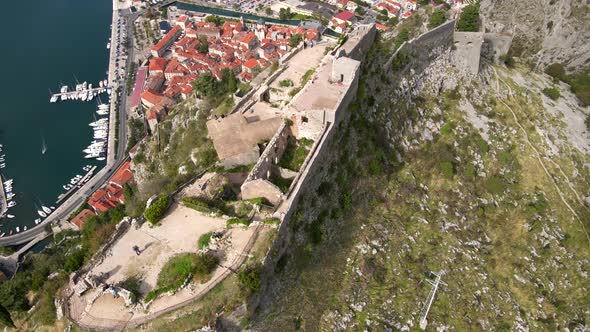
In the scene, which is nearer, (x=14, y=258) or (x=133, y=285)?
(x=133, y=285)

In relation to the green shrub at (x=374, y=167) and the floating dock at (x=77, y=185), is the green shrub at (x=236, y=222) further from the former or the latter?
the floating dock at (x=77, y=185)

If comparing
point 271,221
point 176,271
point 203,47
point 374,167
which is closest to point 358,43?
point 374,167

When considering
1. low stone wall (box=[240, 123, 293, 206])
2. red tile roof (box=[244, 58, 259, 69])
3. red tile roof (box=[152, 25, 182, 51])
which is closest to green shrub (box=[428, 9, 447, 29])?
low stone wall (box=[240, 123, 293, 206])

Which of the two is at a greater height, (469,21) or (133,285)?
(469,21)

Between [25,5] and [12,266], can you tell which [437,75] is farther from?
[25,5]

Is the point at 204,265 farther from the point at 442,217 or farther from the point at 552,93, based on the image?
the point at 552,93

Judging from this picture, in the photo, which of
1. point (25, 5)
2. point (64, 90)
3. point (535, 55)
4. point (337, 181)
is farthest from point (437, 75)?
point (25, 5)

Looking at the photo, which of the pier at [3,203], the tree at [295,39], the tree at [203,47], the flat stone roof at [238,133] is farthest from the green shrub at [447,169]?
the tree at [203,47]
